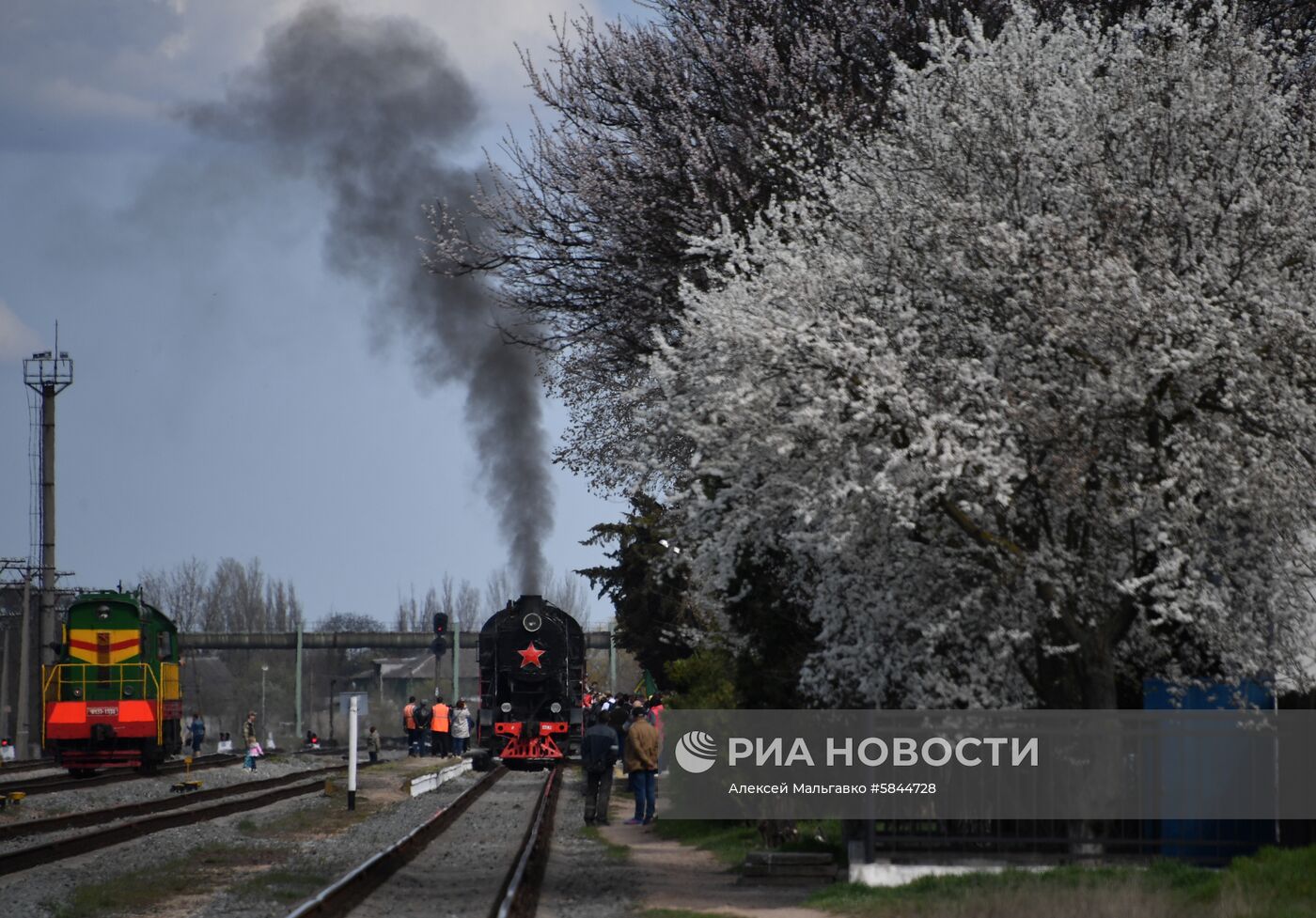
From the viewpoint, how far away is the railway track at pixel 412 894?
1458 centimetres

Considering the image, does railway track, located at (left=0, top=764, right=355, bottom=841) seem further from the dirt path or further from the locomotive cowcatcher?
the dirt path

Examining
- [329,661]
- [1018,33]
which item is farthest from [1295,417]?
[329,661]

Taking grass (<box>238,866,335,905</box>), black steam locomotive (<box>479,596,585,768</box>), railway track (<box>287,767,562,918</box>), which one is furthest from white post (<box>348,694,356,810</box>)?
black steam locomotive (<box>479,596,585,768</box>)

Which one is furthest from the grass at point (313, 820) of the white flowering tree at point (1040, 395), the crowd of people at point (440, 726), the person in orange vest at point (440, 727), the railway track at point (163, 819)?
the person in orange vest at point (440, 727)

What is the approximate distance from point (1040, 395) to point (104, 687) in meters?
28.2

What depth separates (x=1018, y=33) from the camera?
18969 millimetres

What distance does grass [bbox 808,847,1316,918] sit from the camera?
13.3 metres

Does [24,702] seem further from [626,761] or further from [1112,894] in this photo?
[1112,894]

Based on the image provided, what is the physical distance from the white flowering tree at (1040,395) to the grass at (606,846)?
478 cm

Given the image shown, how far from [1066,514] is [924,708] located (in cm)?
247

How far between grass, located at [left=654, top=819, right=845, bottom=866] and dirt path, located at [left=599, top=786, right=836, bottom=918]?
0.82 ft

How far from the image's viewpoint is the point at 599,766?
1047 inches

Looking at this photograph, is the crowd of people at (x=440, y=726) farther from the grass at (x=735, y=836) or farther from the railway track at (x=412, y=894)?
the grass at (x=735, y=836)

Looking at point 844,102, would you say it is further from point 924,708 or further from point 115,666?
point 115,666
